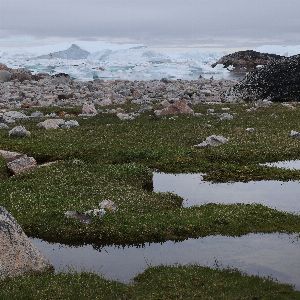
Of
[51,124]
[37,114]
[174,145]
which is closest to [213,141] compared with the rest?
[174,145]

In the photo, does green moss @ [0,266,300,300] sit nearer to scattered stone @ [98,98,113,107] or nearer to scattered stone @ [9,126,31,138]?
scattered stone @ [9,126,31,138]

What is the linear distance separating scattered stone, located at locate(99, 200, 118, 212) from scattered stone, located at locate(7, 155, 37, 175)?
7.40 meters

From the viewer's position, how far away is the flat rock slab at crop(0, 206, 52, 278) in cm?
1685

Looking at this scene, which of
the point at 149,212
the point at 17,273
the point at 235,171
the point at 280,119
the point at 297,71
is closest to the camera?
the point at 17,273

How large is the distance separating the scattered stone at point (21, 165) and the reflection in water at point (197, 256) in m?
8.61

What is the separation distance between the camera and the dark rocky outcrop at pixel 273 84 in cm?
6638

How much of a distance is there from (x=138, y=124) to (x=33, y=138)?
9196 mm

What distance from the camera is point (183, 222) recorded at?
21391 millimetres

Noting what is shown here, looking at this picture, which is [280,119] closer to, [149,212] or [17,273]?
[149,212]

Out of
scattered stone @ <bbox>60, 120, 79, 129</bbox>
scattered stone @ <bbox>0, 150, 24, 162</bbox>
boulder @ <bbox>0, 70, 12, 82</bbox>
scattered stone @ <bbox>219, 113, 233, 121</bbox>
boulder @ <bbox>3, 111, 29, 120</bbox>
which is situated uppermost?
scattered stone @ <bbox>219, 113, 233, 121</bbox>

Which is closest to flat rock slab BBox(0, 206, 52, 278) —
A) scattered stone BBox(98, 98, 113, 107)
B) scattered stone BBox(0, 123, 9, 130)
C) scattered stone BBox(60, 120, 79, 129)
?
scattered stone BBox(60, 120, 79, 129)

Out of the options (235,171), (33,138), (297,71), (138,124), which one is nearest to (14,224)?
(235,171)

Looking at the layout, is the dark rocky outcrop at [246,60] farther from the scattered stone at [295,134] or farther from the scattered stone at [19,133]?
the scattered stone at [19,133]

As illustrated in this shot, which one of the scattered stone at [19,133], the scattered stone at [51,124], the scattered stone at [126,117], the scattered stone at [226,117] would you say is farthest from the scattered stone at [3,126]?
the scattered stone at [226,117]
